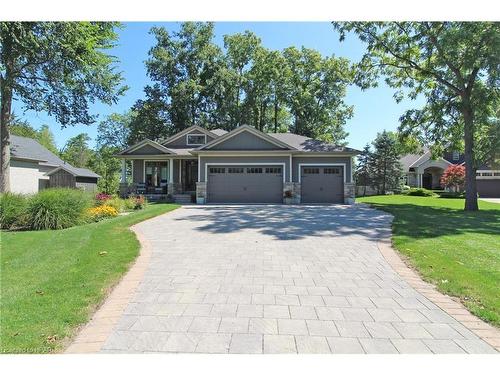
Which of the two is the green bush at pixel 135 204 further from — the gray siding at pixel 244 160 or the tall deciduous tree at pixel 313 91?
the tall deciduous tree at pixel 313 91

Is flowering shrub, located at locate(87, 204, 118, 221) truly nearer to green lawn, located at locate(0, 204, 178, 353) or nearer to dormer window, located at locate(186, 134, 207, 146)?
green lawn, located at locate(0, 204, 178, 353)

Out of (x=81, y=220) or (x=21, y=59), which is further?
(x=21, y=59)

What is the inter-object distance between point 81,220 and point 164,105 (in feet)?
83.6

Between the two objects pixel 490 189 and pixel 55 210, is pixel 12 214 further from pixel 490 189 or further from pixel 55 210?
pixel 490 189

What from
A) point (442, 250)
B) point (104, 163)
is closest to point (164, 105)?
point (104, 163)

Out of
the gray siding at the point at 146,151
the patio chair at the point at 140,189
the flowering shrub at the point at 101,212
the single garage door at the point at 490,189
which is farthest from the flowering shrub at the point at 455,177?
the flowering shrub at the point at 101,212

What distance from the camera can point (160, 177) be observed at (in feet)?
78.2

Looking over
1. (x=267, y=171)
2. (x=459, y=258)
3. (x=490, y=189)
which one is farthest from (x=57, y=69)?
(x=490, y=189)

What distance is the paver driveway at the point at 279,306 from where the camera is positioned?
310 cm

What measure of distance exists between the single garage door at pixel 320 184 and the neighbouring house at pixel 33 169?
1408 cm

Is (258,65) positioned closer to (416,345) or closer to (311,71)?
(311,71)

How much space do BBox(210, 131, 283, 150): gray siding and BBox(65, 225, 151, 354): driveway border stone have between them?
15.3 metres
